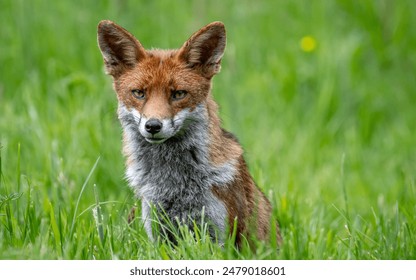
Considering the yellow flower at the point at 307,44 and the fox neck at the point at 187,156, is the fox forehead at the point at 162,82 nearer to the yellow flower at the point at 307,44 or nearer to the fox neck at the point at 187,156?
the fox neck at the point at 187,156

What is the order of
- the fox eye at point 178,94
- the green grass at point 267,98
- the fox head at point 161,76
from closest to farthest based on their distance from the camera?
the fox head at point 161,76
the fox eye at point 178,94
the green grass at point 267,98

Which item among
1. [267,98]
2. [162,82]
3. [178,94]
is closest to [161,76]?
[162,82]

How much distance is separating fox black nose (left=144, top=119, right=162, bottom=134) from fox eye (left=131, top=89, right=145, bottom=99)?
0.30 metres

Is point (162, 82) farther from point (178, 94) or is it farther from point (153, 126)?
point (153, 126)

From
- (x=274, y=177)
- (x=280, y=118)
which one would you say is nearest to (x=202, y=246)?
(x=274, y=177)

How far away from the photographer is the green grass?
727cm

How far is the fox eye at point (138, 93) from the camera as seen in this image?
5.24 meters

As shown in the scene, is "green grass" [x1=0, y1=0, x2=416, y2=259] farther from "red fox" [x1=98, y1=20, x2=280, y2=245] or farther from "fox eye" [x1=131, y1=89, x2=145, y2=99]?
"fox eye" [x1=131, y1=89, x2=145, y2=99]

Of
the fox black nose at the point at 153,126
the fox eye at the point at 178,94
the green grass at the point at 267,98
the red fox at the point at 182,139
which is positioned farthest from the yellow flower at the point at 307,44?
the fox black nose at the point at 153,126

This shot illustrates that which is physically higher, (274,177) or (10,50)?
(10,50)
